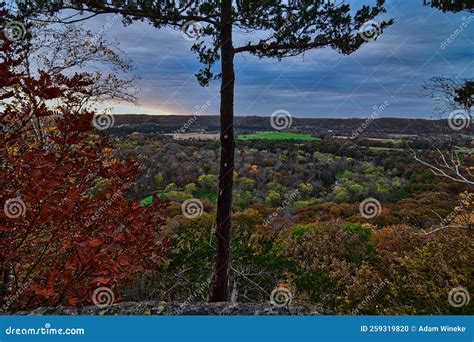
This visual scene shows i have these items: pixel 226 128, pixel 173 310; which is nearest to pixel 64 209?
pixel 173 310

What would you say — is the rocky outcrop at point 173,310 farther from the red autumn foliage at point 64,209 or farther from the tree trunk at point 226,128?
the tree trunk at point 226,128

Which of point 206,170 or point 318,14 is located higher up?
point 318,14

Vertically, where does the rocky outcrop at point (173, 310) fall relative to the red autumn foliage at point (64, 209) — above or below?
below

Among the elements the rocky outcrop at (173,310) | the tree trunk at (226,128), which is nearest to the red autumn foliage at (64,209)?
the rocky outcrop at (173,310)

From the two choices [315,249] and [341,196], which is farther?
[341,196]

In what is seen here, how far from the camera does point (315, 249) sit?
14.9 meters

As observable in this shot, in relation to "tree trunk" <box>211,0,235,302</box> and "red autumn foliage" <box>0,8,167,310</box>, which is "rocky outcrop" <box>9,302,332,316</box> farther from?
"tree trunk" <box>211,0,235,302</box>

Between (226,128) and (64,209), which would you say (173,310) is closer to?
(64,209)

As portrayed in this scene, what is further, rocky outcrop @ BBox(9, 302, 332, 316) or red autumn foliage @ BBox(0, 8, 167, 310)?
rocky outcrop @ BBox(9, 302, 332, 316)

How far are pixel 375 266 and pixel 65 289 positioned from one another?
10625mm

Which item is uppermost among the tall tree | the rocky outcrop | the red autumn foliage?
the tall tree

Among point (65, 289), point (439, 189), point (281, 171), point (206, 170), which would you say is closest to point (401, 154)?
point (439, 189)

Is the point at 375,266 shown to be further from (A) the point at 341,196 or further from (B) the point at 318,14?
(A) the point at 341,196

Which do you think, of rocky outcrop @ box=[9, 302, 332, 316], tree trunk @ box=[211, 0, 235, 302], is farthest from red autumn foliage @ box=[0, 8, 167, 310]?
tree trunk @ box=[211, 0, 235, 302]
